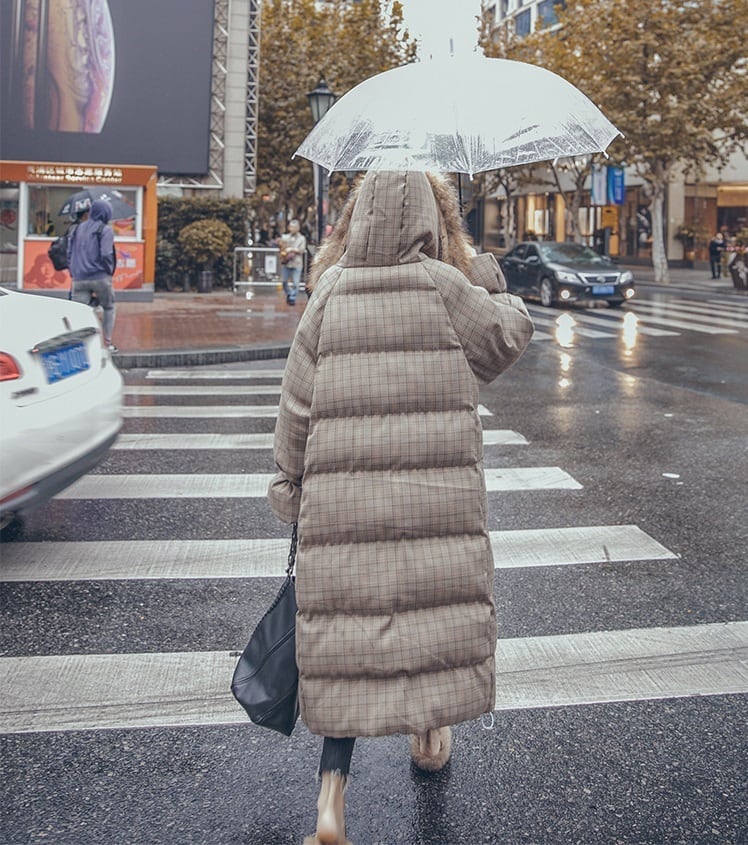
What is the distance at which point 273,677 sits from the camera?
8.75ft

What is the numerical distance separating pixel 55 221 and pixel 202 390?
12.8 metres

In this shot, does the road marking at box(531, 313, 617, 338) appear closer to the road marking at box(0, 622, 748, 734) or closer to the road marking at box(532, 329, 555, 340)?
the road marking at box(532, 329, 555, 340)

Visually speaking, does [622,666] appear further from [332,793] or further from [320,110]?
[320,110]

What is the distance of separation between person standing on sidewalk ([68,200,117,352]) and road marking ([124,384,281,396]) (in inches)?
67.3

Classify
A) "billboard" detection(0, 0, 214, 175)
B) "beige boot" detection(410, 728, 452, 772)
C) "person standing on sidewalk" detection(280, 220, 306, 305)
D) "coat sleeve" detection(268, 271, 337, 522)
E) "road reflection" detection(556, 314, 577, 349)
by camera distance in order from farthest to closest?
"billboard" detection(0, 0, 214, 175), "person standing on sidewalk" detection(280, 220, 306, 305), "road reflection" detection(556, 314, 577, 349), "beige boot" detection(410, 728, 452, 772), "coat sleeve" detection(268, 271, 337, 522)

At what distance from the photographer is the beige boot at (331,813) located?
8.40 feet

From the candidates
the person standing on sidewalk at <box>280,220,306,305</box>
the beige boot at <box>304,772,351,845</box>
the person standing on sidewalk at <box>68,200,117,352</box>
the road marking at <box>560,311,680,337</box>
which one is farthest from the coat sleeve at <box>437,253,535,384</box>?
the person standing on sidewalk at <box>280,220,306,305</box>

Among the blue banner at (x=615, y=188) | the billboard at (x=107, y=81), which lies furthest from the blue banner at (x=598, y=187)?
the billboard at (x=107, y=81)

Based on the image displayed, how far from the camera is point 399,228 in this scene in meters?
2.57

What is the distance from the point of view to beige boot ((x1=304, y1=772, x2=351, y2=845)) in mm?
2561

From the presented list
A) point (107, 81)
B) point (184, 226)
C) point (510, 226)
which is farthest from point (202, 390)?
point (510, 226)

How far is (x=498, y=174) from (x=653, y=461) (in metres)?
39.9

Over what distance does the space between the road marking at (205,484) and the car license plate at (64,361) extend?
1.12 meters

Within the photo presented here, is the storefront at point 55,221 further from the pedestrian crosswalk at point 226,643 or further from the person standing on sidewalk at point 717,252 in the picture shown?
the person standing on sidewalk at point 717,252
